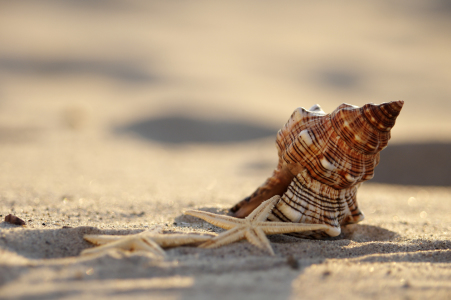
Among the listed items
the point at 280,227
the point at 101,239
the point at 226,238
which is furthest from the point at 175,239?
the point at 280,227

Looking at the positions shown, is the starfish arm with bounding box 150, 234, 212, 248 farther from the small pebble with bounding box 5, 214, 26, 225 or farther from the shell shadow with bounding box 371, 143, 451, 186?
the shell shadow with bounding box 371, 143, 451, 186

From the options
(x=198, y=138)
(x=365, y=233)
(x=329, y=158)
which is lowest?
(x=365, y=233)

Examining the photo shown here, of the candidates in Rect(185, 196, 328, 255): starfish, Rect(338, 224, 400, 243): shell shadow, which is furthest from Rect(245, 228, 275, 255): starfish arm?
Rect(338, 224, 400, 243): shell shadow

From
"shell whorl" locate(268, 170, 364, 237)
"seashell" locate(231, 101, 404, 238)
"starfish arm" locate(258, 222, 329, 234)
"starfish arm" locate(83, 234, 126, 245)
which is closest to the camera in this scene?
"starfish arm" locate(83, 234, 126, 245)

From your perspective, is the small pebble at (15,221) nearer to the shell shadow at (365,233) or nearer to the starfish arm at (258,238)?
the starfish arm at (258,238)

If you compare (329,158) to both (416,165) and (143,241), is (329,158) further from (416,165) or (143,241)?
(416,165)

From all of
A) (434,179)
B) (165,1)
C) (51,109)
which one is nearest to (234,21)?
A: (165,1)
